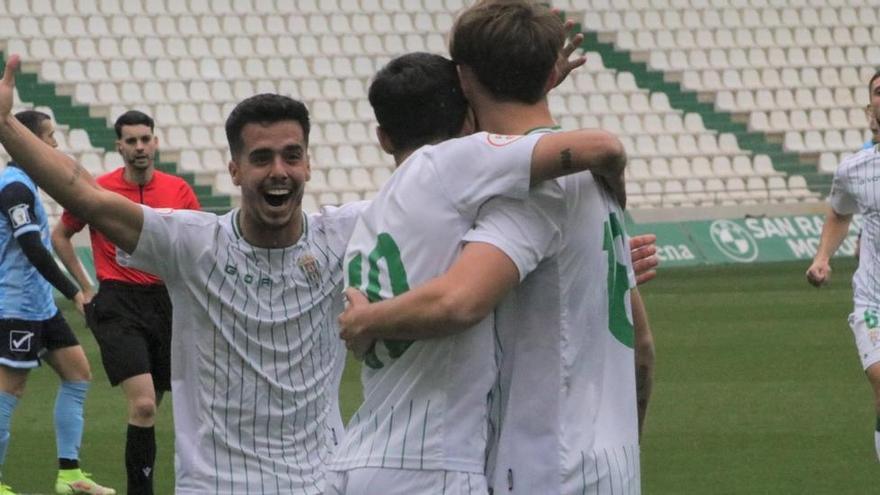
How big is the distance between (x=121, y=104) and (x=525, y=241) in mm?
22923

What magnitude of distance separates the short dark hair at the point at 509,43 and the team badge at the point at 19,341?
6.03 meters

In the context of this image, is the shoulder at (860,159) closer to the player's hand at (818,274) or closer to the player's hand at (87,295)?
the player's hand at (818,274)

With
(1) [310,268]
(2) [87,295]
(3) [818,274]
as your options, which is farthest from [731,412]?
(1) [310,268]

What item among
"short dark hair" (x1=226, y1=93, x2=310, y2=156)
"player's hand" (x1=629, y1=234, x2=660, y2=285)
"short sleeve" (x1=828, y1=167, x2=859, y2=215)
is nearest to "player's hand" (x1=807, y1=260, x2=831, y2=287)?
"short sleeve" (x1=828, y1=167, x2=859, y2=215)

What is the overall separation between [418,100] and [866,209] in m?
5.64

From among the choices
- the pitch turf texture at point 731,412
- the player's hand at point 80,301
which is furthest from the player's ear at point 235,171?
the pitch turf texture at point 731,412

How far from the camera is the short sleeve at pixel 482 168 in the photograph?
339 cm

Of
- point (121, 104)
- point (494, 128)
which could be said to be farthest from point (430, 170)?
point (121, 104)

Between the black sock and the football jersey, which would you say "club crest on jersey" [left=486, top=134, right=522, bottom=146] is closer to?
the black sock

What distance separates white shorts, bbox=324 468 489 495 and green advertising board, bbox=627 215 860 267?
2045cm

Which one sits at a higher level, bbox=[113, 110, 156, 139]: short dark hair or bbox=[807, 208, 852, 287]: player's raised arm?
bbox=[113, 110, 156, 139]: short dark hair

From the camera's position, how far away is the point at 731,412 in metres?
11.6

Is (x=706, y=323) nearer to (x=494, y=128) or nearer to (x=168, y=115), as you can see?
(x=168, y=115)

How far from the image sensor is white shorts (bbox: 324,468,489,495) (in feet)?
11.3
